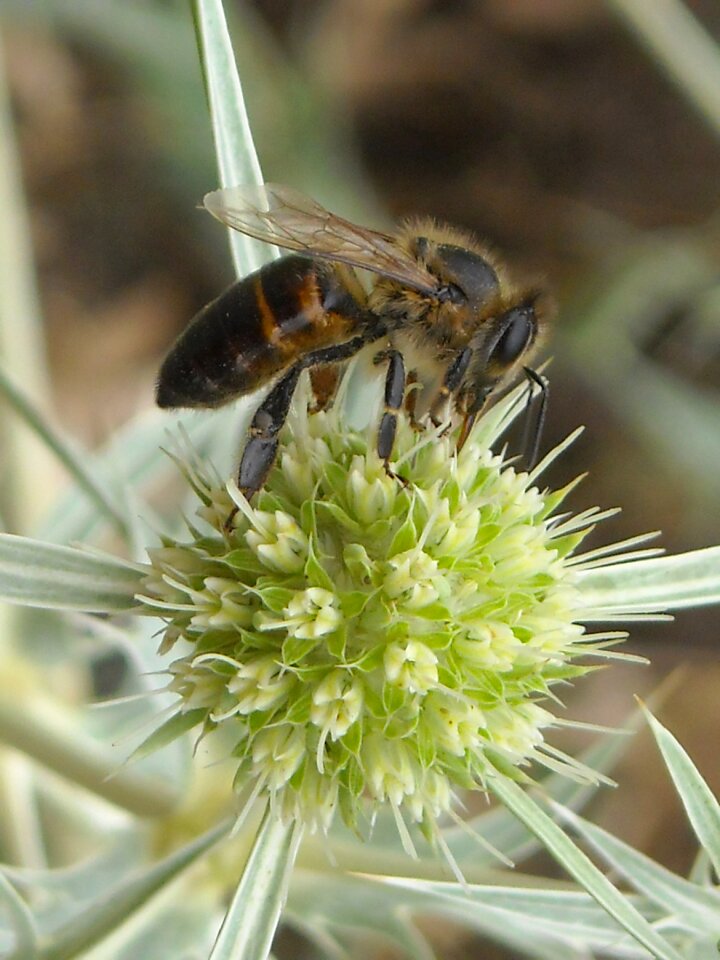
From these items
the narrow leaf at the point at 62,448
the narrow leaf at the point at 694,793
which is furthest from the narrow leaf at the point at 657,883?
the narrow leaf at the point at 62,448

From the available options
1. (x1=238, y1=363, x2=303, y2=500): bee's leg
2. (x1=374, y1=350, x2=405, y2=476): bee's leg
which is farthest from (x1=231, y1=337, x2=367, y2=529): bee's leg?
(x1=374, y1=350, x2=405, y2=476): bee's leg

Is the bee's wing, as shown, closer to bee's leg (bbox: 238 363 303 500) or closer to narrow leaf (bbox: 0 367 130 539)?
bee's leg (bbox: 238 363 303 500)

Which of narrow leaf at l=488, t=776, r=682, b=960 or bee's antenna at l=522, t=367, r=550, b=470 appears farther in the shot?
bee's antenna at l=522, t=367, r=550, b=470

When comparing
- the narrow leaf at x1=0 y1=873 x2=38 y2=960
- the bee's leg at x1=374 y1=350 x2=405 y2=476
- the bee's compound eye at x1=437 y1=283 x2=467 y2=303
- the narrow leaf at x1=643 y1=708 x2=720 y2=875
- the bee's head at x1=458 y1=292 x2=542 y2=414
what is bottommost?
the narrow leaf at x1=0 y1=873 x2=38 y2=960

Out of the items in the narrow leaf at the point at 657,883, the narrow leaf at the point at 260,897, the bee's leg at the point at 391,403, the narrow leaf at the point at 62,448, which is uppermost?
the bee's leg at the point at 391,403

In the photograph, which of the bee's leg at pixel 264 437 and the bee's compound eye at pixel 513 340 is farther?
the bee's compound eye at pixel 513 340

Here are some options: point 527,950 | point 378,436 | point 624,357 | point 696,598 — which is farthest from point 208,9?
point 624,357

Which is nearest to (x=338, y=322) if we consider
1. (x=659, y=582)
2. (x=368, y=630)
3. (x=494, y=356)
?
(x=494, y=356)

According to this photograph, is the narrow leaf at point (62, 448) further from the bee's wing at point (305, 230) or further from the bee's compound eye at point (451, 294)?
the bee's compound eye at point (451, 294)
